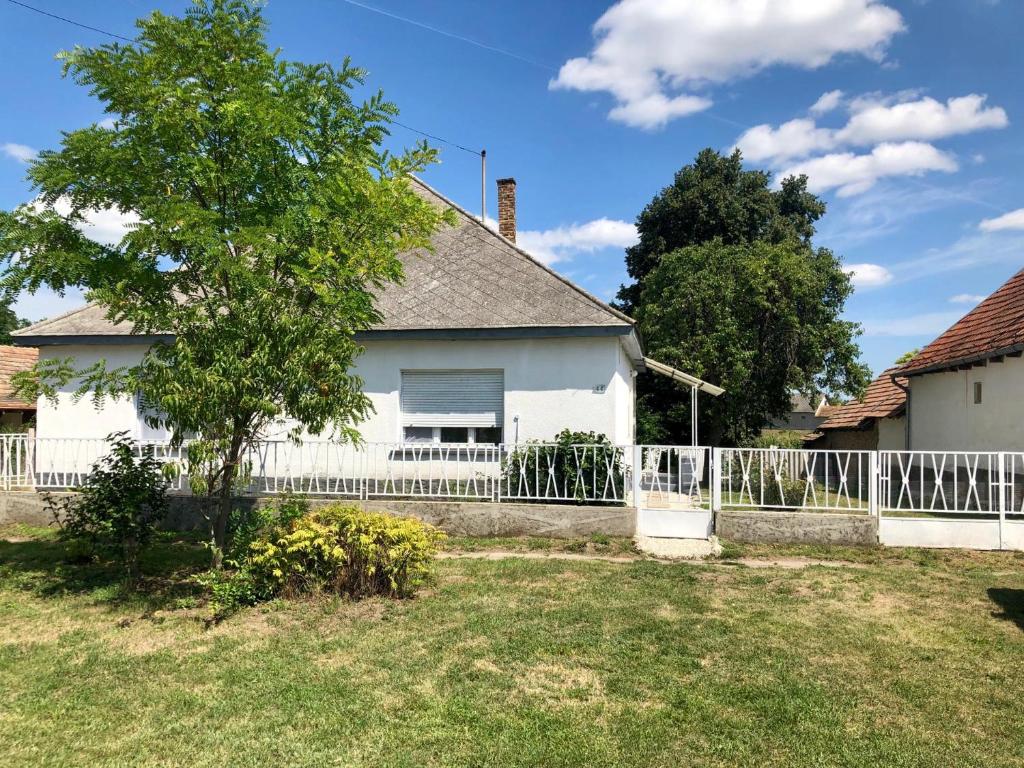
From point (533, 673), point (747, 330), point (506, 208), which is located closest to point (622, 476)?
point (533, 673)

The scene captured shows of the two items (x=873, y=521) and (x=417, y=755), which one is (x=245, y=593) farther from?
(x=873, y=521)

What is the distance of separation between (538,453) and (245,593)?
4526 mm

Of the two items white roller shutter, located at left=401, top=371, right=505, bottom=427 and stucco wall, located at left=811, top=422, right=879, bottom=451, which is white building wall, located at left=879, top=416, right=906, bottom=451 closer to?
stucco wall, located at left=811, top=422, right=879, bottom=451

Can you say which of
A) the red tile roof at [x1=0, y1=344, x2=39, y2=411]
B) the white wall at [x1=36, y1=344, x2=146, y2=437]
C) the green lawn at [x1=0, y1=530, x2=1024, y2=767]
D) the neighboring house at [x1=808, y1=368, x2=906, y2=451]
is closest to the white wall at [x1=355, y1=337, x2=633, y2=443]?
the green lawn at [x1=0, y1=530, x2=1024, y2=767]

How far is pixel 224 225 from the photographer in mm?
6605

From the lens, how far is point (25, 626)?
6055 mm

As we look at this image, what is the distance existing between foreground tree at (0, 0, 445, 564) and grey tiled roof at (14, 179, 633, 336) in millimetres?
4315

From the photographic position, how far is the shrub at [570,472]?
379 inches

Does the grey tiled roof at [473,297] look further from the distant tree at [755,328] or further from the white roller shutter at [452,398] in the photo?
the distant tree at [755,328]

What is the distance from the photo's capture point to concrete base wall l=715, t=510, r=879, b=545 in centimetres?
898

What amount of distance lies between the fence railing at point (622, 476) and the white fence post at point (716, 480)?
0.5 inches

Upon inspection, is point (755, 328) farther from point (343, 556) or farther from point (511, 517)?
point (343, 556)

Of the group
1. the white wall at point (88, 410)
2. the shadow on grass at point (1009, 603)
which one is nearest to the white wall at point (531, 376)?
the white wall at point (88, 410)

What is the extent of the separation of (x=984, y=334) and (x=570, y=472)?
9.38 meters
